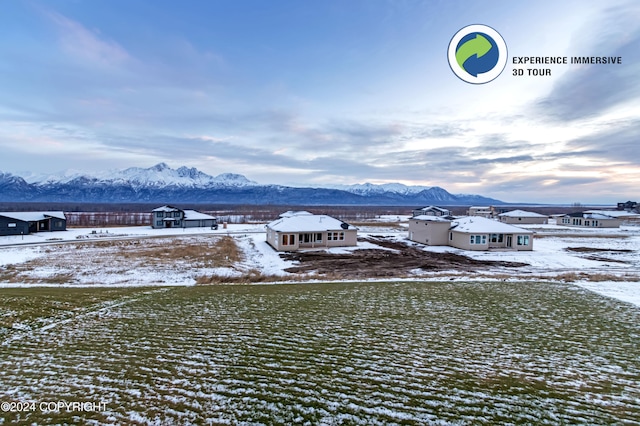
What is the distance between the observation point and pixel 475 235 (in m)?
42.7

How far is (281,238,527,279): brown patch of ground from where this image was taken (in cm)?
2850

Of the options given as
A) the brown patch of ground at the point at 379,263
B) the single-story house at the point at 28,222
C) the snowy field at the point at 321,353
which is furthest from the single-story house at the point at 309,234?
the single-story house at the point at 28,222

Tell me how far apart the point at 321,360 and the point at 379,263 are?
2344cm

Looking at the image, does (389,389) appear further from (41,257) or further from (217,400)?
(41,257)

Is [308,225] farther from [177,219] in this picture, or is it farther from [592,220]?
[592,220]

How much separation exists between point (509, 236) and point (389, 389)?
41874mm

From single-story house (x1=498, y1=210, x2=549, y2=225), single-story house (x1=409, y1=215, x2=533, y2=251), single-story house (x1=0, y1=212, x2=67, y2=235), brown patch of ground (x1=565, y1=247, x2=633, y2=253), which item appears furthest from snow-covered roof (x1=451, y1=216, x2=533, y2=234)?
single-story house (x1=0, y1=212, x2=67, y2=235)

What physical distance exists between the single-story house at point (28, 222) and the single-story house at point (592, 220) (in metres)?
115

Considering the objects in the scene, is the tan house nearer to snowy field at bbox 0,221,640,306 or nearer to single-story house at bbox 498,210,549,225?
single-story house at bbox 498,210,549,225

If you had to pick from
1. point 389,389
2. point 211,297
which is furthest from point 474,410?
point 211,297

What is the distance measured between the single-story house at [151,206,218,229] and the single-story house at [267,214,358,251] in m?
30.3

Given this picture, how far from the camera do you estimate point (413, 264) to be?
3225 cm

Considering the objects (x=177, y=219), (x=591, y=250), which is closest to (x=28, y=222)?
(x=177, y=219)

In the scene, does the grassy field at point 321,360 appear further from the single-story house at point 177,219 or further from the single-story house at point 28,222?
the single-story house at point 177,219
